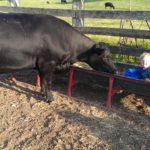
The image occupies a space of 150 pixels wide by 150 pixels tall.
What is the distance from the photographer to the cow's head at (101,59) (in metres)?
6.68

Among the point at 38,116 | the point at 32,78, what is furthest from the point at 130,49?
the point at 38,116

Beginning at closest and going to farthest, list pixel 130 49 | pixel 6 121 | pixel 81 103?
pixel 6 121 < pixel 81 103 < pixel 130 49

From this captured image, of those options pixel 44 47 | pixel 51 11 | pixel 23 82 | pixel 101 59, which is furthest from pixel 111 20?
pixel 44 47

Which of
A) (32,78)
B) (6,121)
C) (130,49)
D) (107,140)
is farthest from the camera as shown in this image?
(32,78)

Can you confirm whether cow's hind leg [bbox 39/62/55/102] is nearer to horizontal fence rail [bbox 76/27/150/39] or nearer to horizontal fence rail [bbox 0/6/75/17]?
horizontal fence rail [bbox 76/27/150/39]

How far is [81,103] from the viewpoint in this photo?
20.7ft

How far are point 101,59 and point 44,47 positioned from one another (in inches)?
42.9

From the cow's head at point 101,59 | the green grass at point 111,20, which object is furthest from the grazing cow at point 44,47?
the green grass at point 111,20

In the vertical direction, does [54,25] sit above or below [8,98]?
above

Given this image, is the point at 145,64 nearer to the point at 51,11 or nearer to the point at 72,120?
the point at 72,120

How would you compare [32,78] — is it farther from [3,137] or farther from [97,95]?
[3,137]

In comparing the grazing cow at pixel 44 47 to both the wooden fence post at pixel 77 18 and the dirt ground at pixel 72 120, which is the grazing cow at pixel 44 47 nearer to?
the dirt ground at pixel 72 120

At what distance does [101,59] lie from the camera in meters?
6.73

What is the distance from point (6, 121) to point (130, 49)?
311 cm
